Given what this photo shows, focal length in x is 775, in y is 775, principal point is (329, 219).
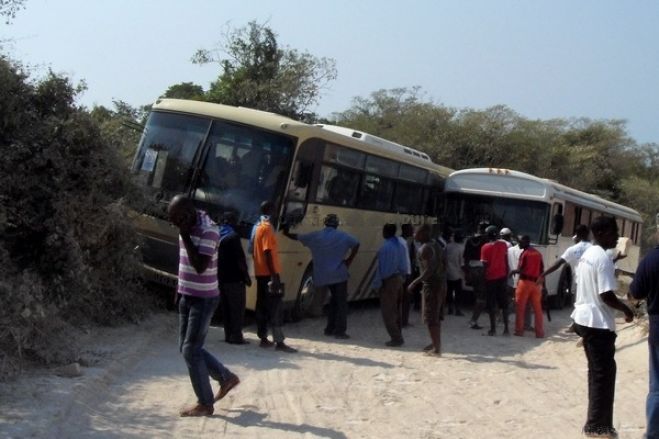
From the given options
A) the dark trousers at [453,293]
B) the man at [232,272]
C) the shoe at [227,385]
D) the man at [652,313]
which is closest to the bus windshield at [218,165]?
the man at [232,272]

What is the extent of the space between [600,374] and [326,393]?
286cm

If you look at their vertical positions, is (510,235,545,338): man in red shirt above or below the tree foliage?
below

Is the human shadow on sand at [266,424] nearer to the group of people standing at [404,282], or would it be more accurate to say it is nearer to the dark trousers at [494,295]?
the group of people standing at [404,282]

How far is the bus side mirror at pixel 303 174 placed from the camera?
38.6 ft

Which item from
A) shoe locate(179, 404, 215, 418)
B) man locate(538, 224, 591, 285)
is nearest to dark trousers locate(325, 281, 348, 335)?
man locate(538, 224, 591, 285)

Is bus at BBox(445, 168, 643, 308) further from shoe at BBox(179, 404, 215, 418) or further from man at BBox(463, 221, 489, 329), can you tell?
shoe at BBox(179, 404, 215, 418)

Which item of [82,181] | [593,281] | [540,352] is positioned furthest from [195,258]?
[540,352]

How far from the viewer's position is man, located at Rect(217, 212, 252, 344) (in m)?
9.80

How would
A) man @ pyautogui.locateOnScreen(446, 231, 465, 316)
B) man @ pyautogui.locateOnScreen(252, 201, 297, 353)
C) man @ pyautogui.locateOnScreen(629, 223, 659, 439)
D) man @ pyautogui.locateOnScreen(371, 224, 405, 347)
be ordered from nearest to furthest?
man @ pyautogui.locateOnScreen(629, 223, 659, 439) < man @ pyautogui.locateOnScreen(252, 201, 297, 353) < man @ pyautogui.locateOnScreen(371, 224, 405, 347) < man @ pyautogui.locateOnScreen(446, 231, 465, 316)

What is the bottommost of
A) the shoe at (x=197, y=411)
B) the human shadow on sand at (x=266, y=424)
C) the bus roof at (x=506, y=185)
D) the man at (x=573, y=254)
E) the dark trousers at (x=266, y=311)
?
the human shadow on sand at (x=266, y=424)

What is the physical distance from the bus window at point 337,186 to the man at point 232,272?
9.06 feet

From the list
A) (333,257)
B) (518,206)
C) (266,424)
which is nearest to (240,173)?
(333,257)

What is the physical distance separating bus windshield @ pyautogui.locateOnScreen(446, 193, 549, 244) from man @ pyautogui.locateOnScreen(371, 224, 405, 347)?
18.9 ft

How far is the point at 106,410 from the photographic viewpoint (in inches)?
258
